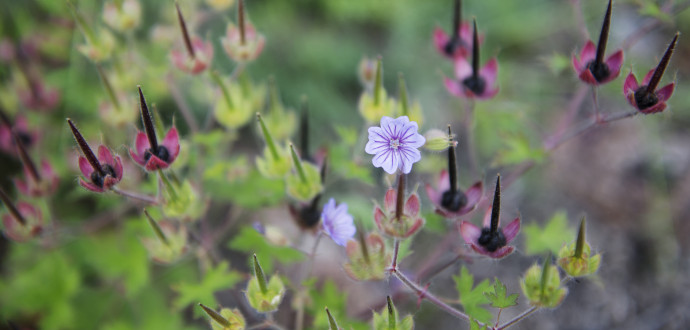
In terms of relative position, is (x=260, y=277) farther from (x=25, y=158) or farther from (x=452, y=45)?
(x=452, y=45)

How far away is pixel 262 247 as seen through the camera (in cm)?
200

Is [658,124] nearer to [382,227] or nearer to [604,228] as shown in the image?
[604,228]

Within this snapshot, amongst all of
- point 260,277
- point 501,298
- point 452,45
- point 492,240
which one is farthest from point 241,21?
point 501,298

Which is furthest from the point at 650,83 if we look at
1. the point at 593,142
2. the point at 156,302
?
the point at 156,302

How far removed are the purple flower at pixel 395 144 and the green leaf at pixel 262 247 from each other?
0.67 m

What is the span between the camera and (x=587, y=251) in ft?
4.71

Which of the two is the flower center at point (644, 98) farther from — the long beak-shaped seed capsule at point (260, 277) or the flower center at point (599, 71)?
the long beak-shaped seed capsule at point (260, 277)

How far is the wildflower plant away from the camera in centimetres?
153

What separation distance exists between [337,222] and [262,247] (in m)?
0.54

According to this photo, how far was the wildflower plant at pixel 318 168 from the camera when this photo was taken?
1.53 m

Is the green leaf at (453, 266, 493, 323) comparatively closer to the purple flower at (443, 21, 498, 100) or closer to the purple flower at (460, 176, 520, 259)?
the purple flower at (460, 176, 520, 259)

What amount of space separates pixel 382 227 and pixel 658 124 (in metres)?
2.59

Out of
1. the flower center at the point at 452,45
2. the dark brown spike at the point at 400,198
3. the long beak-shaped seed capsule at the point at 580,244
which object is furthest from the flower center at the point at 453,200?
the flower center at the point at 452,45

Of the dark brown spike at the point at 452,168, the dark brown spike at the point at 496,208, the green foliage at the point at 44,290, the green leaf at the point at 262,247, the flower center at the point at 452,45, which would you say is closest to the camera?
the dark brown spike at the point at 496,208
